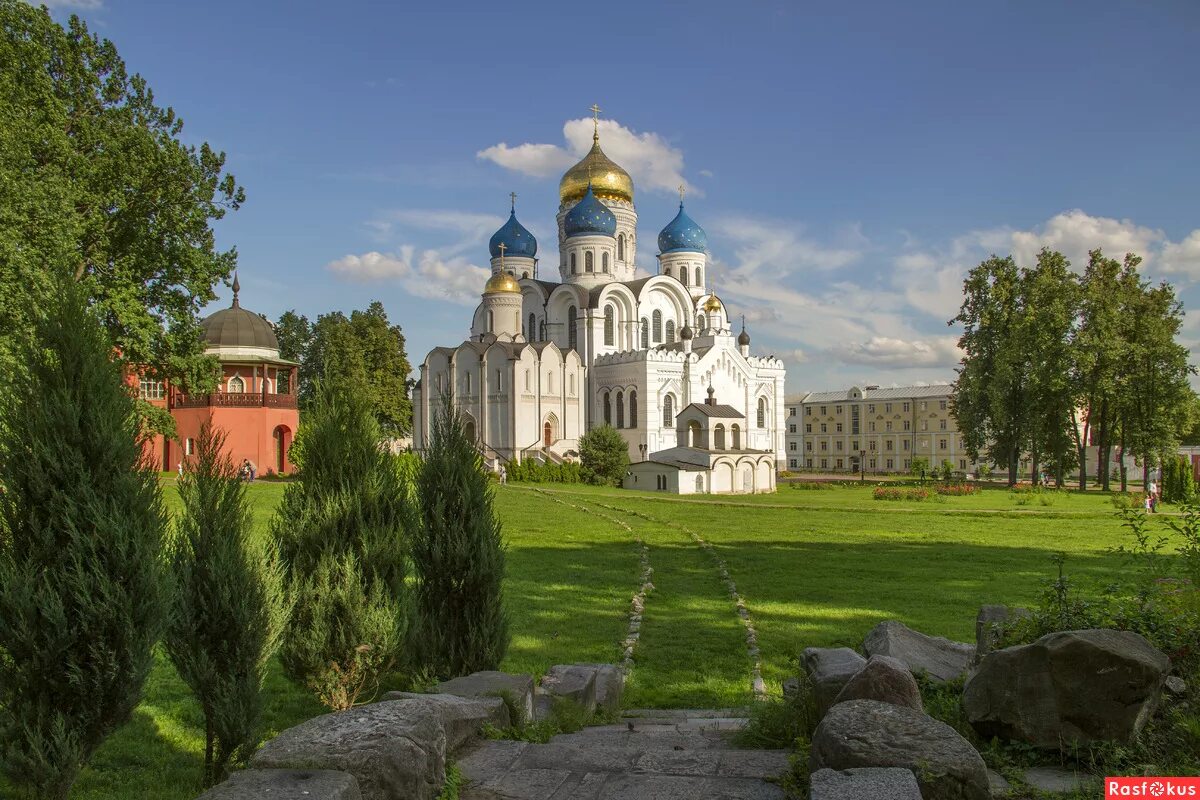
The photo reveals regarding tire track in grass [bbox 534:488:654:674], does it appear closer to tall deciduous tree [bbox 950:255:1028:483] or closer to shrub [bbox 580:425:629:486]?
shrub [bbox 580:425:629:486]

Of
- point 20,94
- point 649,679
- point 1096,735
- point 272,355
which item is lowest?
point 649,679

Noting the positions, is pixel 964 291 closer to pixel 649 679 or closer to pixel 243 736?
pixel 649 679

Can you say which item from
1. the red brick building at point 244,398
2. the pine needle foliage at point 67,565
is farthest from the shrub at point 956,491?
the pine needle foliage at point 67,565

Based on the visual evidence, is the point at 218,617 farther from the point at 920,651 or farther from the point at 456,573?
the point at 920,651

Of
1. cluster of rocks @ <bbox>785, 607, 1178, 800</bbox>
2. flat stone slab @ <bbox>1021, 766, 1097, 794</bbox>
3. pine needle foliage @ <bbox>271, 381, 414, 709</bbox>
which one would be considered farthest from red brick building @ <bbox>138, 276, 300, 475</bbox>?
flat stone slab @ <bbox>1021, 766, 1097, 794</bbox>

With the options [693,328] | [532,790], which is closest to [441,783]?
[532,790]

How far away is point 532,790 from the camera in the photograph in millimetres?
4832

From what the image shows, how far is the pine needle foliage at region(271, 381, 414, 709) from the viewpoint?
22.9 ft

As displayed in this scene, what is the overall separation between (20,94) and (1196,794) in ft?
68.6

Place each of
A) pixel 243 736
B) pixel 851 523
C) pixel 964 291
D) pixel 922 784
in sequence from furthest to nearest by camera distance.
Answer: pixel 964 291, pixel 851 523, pixel 243 736, pixel 922 784

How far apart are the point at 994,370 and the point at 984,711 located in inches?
1584

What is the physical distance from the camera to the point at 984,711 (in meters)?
5.31

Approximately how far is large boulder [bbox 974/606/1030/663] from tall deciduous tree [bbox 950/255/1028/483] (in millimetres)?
36097

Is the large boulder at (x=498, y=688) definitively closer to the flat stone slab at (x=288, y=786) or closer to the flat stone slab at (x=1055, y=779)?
the flat stone slab at (x=288, y=786)
